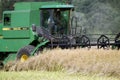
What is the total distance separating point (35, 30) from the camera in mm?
20703

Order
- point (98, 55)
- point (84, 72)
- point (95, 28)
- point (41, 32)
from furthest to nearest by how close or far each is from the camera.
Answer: point (95, 28)
point (41, 32)
point (98, 55)
point (84, 72)

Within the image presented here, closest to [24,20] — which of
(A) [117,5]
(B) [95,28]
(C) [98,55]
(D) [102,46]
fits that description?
(D) [102,46]

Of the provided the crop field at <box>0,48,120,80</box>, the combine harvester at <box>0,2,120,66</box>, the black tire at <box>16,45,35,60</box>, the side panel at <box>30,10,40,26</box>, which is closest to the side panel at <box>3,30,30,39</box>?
the combine harvester at <box>0,2,120,66</box>

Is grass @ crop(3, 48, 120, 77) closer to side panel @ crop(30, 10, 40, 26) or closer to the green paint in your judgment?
the green paint

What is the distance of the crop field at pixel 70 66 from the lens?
14121 millimetres

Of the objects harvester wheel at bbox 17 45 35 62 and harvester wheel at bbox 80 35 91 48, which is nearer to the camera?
harvester wheel at bbox 80 35 91 48

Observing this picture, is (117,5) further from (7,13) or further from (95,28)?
(7,13)

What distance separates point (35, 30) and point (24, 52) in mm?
1129

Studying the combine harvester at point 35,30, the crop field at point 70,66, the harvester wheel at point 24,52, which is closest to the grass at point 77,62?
the crop field at point 70,66

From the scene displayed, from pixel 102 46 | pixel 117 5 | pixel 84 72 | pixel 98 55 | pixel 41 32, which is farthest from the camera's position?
pixel 117 5

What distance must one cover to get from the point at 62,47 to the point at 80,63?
3.99 metres

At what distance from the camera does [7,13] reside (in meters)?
22.0

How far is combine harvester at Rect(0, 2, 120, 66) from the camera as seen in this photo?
20438mm

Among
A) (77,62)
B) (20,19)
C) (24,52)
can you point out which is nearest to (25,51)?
(24,52)
